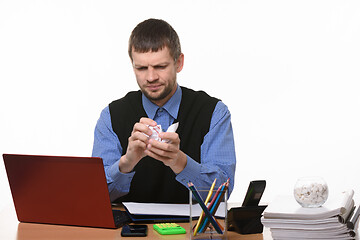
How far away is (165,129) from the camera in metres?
2.23

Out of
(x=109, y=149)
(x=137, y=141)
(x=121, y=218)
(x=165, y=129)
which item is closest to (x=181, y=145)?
(x=165, y=129)

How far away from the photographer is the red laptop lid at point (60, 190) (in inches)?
56.2

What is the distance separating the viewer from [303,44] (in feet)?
13.9

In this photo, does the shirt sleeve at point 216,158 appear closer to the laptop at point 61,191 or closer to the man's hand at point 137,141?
the man's hand at point 137,141

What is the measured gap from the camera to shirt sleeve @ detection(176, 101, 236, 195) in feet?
6.02

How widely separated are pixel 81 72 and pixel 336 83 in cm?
207

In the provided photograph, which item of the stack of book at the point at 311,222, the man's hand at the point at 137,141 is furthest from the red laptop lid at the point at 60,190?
the stack of book at the point at 311,222

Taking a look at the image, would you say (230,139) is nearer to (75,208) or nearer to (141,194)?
(141,194)

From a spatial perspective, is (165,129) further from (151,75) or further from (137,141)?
(137,141)

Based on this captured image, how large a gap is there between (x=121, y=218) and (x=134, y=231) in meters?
0.14

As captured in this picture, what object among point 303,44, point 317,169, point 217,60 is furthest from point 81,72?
point 317,169

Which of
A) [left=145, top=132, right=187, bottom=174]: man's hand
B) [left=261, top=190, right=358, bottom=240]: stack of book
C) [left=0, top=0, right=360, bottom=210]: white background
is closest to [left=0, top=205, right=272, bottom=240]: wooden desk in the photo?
[left=261, top=190, right=358, bottom=240]: stack of book

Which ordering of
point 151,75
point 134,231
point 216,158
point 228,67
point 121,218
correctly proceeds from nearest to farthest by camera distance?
point 134,231
point 121,218
point 151,75
point 216,158
point 228,67

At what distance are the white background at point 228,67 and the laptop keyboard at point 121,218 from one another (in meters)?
2.64
